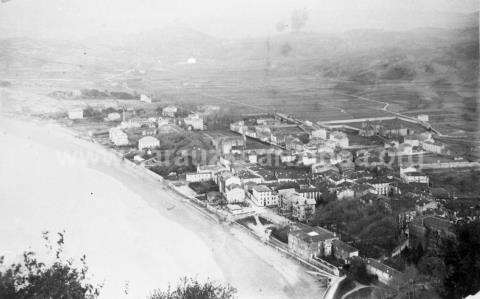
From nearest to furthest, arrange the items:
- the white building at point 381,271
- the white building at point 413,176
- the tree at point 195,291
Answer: the tree at point 195,291 → the white building at point 381,271 → the white building at point 413,176

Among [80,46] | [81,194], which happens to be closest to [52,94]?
[80,46]

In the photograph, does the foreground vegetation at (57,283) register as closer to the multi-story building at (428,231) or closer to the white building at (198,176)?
the multi-story building at (428,231)

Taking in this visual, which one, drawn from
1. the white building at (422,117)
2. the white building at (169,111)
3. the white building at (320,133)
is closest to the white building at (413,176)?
the white building at (422,117)

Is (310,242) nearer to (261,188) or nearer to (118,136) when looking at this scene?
(261,188)

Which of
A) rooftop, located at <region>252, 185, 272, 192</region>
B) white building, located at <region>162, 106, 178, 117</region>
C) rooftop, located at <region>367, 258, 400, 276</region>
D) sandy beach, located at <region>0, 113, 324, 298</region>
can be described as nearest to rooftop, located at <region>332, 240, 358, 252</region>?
A: rooftop, located at <region>367, 258, 400, 276</region>

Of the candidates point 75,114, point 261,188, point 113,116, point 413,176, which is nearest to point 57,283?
point 261,188

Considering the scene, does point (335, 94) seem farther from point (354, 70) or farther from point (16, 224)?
point (16, 224)
